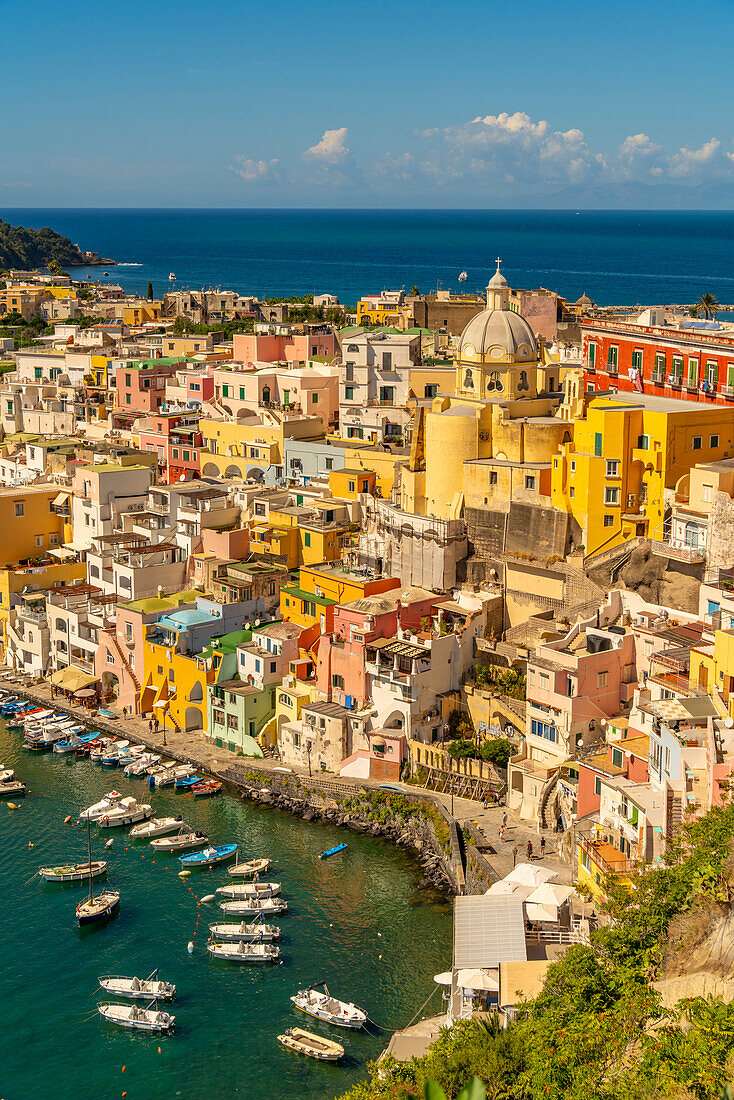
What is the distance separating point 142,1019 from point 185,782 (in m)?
7.78

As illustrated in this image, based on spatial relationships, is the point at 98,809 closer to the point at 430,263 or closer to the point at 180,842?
the point at 180,842

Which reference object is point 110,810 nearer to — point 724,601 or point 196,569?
point 196,569

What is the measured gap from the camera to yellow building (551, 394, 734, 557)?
25.5 meters

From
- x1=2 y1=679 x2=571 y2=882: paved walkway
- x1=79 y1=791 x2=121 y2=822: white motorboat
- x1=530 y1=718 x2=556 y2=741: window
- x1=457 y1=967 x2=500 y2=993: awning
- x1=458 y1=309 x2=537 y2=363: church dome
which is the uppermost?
x1=458 y1=309 x2=537 y2=363: church dome

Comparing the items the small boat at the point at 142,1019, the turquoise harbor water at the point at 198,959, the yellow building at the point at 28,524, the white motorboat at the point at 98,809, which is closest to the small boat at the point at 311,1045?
the turquoise harbor water at the point at 198,959

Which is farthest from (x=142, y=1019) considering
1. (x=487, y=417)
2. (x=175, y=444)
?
(x=175, y=444)

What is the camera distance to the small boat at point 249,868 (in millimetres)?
22453

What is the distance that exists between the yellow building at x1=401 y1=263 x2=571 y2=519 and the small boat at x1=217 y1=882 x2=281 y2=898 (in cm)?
1012

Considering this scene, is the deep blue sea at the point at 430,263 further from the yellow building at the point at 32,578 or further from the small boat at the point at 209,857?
the small boat at the point at 209,857

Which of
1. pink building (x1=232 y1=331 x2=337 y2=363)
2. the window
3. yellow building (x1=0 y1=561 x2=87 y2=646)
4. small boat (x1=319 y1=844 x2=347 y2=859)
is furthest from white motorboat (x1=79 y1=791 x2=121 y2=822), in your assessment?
pink building (x1=232 y1=331 x2=337 y2=363)

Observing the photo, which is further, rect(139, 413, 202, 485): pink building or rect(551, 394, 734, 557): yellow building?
rect(139, 413, 202, 485): pink building

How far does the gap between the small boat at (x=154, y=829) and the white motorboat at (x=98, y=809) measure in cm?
→ 76

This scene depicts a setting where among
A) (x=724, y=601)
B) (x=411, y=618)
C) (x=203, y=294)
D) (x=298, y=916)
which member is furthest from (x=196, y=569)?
(x=203, y=294)

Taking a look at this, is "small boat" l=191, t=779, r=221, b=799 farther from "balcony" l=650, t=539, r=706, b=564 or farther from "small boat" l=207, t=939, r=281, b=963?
"balcony" l=650, t=539, r=706, b=564
